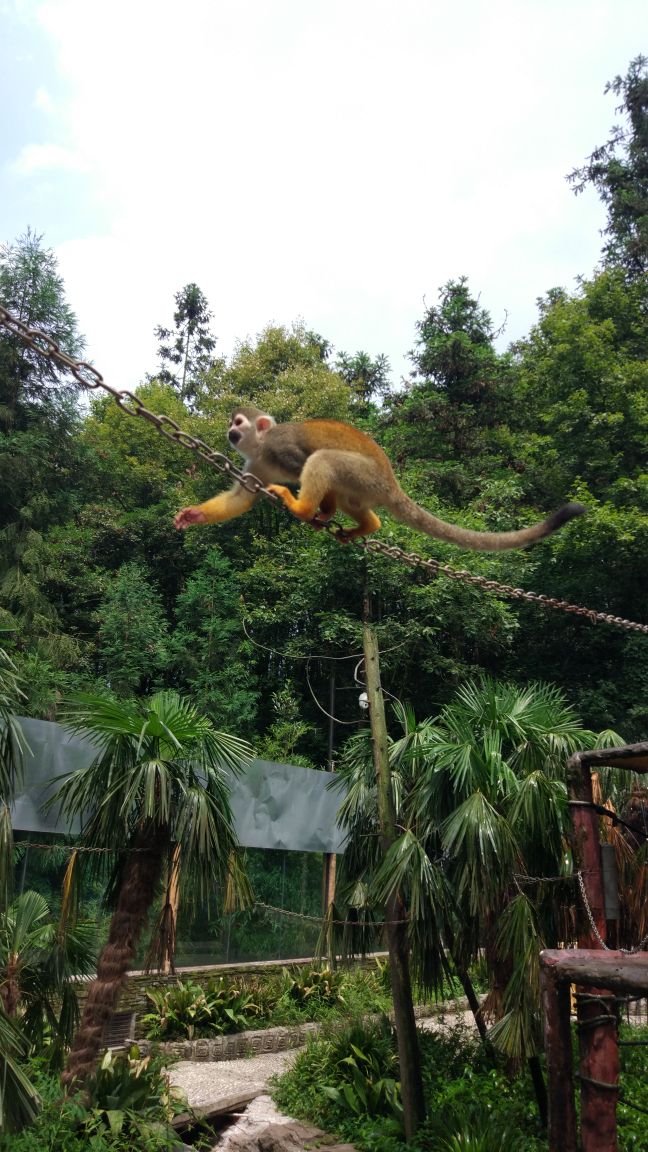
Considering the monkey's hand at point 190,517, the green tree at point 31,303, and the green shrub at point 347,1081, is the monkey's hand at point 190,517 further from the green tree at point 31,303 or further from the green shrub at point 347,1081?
the green tree at point 31,303

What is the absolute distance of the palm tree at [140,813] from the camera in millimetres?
5676

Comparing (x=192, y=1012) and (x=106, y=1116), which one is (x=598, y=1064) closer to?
(x=106, y=1116)

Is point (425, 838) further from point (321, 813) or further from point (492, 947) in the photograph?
point (321, 813)

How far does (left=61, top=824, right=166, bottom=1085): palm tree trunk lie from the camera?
5.52 m

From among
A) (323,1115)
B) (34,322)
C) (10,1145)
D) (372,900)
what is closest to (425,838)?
(372,900)

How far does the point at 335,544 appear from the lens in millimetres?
15438

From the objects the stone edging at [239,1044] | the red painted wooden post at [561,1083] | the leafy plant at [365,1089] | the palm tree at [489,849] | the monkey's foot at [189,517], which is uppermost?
the monkey's foot at [189,517]

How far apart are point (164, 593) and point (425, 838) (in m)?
13.9

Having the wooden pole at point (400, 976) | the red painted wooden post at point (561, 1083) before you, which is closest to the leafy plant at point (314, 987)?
the wooden pole at point (400, 976)

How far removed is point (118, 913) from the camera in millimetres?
A: 5828

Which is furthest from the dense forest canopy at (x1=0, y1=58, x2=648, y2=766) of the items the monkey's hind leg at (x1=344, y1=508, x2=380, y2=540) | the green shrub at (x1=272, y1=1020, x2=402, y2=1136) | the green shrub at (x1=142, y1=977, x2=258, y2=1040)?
the monkey's hind leg at (x1=344, y1=508, x2=380, y2=540)

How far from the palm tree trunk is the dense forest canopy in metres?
6.62

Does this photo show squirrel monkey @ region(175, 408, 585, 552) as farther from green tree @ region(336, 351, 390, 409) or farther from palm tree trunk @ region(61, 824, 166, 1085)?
green tree @ region(336, 351, 390, 409)

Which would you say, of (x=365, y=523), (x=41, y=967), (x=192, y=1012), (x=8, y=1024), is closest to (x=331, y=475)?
(x=365, y=523)
